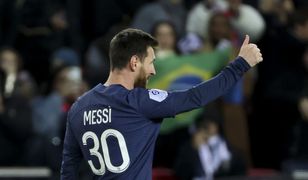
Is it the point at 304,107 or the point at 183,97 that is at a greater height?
the point at 304,107

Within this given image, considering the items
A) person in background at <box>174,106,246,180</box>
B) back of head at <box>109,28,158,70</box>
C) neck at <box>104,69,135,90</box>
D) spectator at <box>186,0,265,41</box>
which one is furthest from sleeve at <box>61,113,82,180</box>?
spectator at <box>186,0,265,41</box>

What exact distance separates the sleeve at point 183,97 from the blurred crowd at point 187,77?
412cm

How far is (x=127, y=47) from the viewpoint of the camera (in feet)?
21.1

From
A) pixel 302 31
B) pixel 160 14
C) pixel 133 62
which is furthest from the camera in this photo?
pixel 160 14

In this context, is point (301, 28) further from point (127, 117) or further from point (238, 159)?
point (127, 117)

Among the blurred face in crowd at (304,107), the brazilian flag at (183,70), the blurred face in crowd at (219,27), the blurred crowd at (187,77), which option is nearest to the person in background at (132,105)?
the blurred crowd at (187,77)

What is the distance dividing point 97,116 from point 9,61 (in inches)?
217

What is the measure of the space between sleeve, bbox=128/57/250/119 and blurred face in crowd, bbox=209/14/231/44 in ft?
15.9

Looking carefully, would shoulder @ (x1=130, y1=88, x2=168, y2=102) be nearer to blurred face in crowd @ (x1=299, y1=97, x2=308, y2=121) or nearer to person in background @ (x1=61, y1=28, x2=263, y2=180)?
person in background @ (x1=61, y1=28, x2=263, y2=180)

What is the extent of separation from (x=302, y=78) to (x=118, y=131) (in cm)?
518

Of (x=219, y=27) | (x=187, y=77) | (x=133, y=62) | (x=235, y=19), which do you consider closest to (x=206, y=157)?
(x=187, y=77)

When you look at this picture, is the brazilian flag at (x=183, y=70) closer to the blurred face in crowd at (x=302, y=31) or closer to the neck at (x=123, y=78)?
the blurred face in crowd at (x=302, y=31)

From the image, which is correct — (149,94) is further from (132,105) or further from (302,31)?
(302,31)

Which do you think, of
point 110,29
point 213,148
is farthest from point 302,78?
point 110,29
